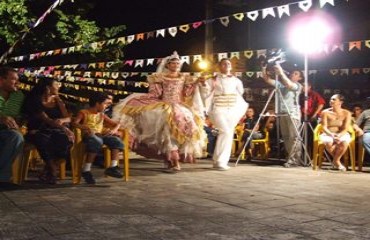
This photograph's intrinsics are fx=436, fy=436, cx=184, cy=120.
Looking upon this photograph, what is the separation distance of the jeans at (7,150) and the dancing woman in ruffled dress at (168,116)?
2179 millimetres

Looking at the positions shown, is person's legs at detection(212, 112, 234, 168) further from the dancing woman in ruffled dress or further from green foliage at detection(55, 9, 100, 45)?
green foliage at detection(55, 9, 100, 45)

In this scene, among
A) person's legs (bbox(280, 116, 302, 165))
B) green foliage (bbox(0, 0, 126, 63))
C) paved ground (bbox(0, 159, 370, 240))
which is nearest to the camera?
paved ground (bbox(0, 159, 370, 240))

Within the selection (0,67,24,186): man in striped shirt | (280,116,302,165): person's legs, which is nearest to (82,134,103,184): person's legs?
(0,67,24,186): man in striped shirt

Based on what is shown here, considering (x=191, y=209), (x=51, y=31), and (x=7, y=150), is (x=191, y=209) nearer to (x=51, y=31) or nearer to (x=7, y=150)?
(x=7, y=150)

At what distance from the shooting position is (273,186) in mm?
5168

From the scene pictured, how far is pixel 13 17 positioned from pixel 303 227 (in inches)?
399

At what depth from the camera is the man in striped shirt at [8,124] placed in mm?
4836

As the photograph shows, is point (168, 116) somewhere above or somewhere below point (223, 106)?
below

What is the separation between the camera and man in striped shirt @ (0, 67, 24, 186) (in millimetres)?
4836

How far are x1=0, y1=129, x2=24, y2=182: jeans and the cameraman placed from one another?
475 cm

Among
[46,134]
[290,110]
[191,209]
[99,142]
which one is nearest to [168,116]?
[99,142]

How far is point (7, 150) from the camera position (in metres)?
4.84

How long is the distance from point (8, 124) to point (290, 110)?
16.7 ft

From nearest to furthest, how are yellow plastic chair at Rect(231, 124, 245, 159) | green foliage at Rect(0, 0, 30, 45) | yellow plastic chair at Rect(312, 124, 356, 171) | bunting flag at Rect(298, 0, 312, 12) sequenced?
bunting flag at Rect(298, 0, 312, 12)
yellow plastic chair at Rect(312, 124, 356, 171)
yellow plastic chair at Rect(231, 124, 245, 159)
green foliage at Rect(0, 0, 30, 45)
